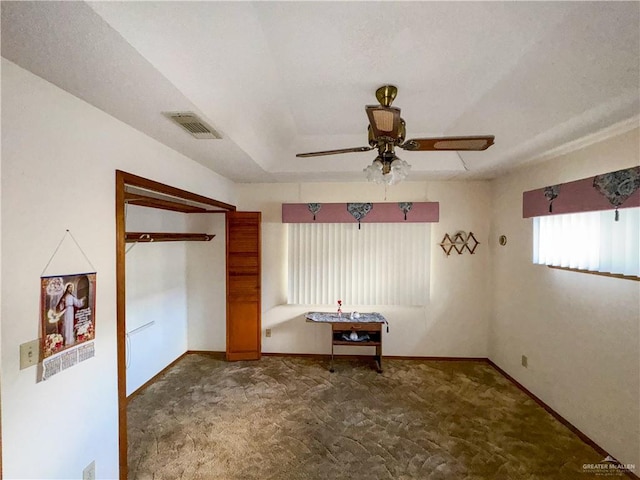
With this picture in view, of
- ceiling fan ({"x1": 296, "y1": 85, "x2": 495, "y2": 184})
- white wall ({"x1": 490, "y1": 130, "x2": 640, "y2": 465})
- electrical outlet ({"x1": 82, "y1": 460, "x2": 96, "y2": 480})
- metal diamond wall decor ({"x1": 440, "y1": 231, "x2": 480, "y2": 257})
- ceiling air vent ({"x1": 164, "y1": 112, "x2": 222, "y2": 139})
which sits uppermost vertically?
ceiling air vent ({"x1": 164, "y1": 112, "x2": 222, "y2": 139})

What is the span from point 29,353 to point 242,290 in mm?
2538

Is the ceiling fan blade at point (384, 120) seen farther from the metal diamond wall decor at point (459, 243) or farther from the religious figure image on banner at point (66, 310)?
the metal diamond wall decor at point (459, 243)

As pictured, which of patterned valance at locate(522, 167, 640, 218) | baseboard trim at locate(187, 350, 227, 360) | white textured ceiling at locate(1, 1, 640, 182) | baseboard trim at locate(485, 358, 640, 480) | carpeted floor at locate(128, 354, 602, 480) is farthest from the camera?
baseboard trim at locate(187, 350, 227, 360)

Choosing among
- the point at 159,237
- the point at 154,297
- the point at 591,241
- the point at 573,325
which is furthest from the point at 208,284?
the point at 591,241

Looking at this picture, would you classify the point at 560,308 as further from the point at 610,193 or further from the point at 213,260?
the point at 213,260

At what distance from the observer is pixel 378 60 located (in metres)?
1.66

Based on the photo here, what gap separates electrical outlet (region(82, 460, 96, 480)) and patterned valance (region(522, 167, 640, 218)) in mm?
3840

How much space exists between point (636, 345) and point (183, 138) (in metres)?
3.69

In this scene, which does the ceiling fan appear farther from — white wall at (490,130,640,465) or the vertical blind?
the vertical blind

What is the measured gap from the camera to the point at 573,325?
2.40 meters

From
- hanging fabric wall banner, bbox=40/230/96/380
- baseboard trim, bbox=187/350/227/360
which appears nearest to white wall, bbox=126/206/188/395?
baseboard trim, bbox=187/350/227/360

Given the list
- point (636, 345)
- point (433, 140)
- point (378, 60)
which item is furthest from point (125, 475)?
point (636, 345)

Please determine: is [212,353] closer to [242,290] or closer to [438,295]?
[242,290]

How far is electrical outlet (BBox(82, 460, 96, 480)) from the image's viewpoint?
1529 mm
